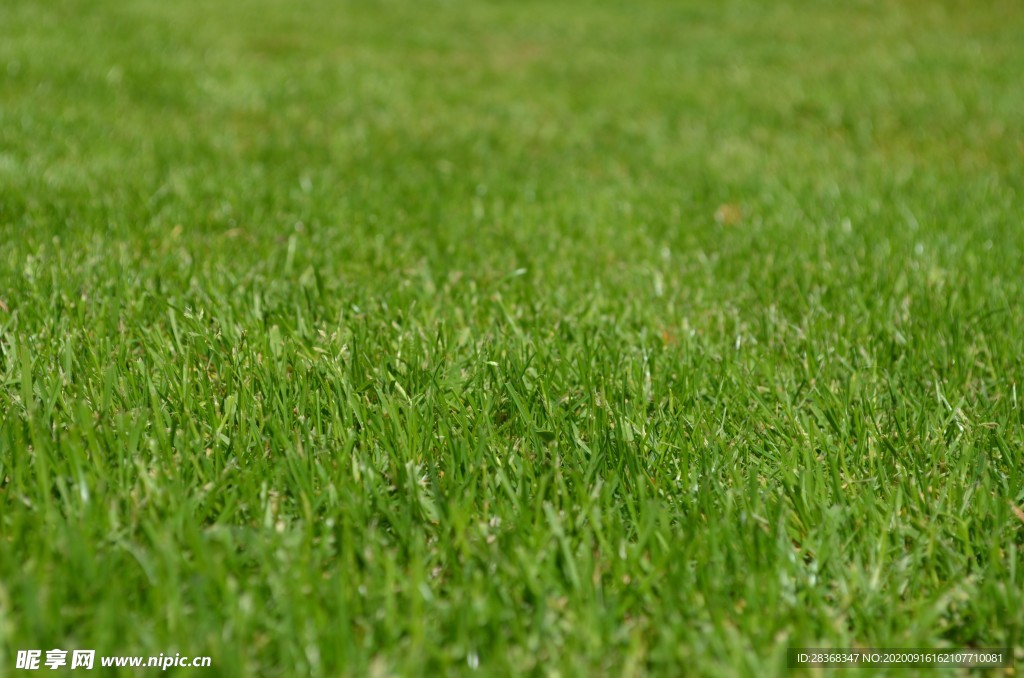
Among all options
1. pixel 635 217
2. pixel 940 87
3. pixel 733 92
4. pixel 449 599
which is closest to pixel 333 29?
pixel 733 92

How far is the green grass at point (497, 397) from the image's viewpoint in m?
1.49

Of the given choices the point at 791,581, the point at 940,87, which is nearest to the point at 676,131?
the point at 940,87

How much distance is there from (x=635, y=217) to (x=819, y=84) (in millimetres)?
4255

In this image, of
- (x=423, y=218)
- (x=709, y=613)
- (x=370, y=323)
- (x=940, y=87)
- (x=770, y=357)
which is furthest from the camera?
(x=940, y=87)

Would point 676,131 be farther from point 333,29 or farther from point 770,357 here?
point 333,29

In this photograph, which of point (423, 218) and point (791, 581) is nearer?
point (791, 581)

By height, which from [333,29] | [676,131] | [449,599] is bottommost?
[449,599]

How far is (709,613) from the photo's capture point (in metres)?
1.52

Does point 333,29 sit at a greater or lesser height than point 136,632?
greater

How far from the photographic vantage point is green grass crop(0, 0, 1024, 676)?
58.7 inches

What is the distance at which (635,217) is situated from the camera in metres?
4.06

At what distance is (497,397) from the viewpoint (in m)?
2.26

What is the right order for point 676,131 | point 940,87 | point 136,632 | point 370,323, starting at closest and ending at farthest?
1. point 136,632
2. point 370,323
3. point 676,131
4. point 940,87

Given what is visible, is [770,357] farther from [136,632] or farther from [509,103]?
[509,103]
